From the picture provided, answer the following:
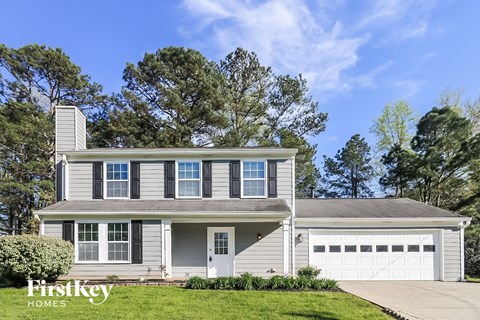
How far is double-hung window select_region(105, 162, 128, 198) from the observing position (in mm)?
13492

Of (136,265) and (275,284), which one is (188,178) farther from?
(275,284)

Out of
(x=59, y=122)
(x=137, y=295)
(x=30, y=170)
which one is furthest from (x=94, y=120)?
(x=137, y=295)

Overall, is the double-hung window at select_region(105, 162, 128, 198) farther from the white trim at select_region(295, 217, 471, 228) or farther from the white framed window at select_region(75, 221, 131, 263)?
the white trim at select_region(295, 217, 471, 228)

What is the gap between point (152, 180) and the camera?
44.2ft

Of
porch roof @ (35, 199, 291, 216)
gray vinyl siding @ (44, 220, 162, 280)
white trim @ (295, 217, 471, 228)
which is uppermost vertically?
porch roof @ (35, 199, 291, 216)

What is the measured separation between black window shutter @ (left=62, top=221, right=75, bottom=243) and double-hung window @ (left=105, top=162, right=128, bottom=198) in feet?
6.28

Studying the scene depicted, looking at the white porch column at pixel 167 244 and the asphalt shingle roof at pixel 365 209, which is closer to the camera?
the white porch column at pixel 167 244

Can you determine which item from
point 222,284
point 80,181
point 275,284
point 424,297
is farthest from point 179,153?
point 424,297

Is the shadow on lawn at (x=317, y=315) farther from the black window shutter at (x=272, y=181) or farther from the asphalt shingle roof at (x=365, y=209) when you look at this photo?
the black window shutter at (x=272, y=181)

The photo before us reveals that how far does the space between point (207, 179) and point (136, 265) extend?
157 inches

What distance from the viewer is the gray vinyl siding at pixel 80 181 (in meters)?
13.4

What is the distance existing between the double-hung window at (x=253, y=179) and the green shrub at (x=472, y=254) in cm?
1093

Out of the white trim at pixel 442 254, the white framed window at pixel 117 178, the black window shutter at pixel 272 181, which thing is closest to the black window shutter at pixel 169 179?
the white framed window at pixel 117 178

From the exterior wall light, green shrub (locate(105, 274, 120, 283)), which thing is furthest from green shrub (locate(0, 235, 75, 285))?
the exterior wall light
